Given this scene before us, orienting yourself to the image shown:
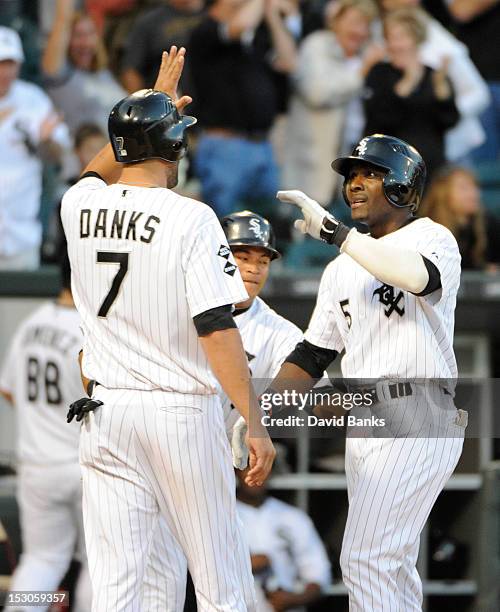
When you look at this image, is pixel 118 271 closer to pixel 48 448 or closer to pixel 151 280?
pixel 151 280

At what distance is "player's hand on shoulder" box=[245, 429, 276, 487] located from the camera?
396 cm

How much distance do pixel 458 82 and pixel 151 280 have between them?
17.5 feet

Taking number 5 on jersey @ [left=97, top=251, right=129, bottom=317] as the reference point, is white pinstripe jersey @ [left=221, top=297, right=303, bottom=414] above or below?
below

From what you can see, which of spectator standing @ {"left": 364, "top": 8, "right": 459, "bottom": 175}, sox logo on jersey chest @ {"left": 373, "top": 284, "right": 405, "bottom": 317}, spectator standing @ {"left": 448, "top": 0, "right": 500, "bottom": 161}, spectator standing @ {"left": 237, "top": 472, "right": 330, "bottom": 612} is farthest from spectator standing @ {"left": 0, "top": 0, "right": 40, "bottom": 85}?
sox logo on jersey chest @ {"left": 373, "top": 284, "right": 405, "bottom": 317}

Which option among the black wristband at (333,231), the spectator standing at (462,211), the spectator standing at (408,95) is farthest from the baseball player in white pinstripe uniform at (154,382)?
the spectator standing at (408,95)

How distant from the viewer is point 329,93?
874 cm

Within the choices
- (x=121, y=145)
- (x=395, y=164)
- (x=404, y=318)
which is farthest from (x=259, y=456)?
(x=395, y=164)

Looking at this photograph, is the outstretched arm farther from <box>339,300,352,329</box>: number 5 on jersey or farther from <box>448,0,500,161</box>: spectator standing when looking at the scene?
<box>448,0,500,161</box>: spectator standing

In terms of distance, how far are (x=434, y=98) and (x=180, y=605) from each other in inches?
188

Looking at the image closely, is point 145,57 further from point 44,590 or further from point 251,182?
point 44,590

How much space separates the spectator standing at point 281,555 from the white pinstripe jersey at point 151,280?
281 cm

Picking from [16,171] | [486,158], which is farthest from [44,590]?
[486,158]

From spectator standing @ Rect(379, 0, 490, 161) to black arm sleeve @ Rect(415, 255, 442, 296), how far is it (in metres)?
4.53

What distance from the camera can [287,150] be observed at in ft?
29.6
